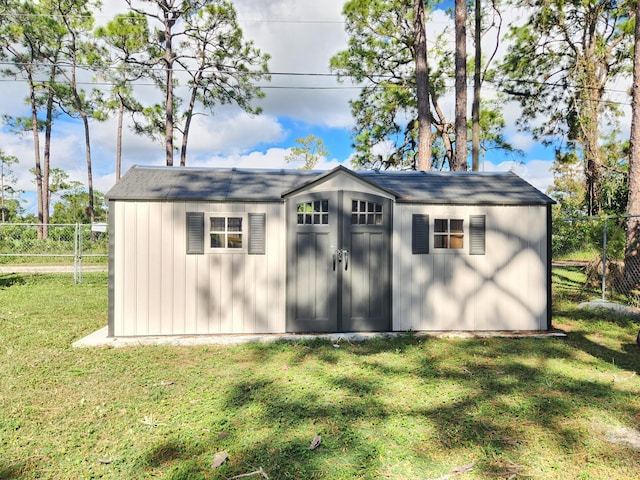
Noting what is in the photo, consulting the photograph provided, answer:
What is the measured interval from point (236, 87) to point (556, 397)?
18.0m

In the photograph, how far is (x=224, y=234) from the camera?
209 inches

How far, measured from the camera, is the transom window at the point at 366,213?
215 inches

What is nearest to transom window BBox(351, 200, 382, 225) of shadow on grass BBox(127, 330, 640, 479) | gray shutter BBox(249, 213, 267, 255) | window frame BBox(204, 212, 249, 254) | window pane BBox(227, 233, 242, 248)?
gray shutter BBox(249, 213, 267, 255)

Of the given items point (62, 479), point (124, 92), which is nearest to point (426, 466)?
point (62, 479)

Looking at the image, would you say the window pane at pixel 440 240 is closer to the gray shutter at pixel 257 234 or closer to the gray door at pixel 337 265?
the gray door at pixel 337 265

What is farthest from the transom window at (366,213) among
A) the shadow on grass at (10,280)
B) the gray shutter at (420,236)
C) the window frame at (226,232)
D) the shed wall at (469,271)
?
the shadow on grass at (10,280)

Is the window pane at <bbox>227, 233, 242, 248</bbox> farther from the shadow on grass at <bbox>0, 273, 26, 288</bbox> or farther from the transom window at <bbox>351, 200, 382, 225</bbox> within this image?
the shadow on grass at <bbox>0, 273, 26, 288</bbox>

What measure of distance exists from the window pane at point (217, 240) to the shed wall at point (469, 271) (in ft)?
8.77

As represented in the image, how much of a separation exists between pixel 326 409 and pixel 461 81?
10577mm

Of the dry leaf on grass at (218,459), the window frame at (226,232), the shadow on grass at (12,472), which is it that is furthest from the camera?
the window frame at (226,232)

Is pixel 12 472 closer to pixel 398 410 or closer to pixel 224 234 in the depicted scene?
pixel 398 410

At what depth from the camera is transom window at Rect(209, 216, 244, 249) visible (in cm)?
529

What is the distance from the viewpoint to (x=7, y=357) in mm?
4332

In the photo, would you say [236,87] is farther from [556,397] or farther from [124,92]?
[556,397]
